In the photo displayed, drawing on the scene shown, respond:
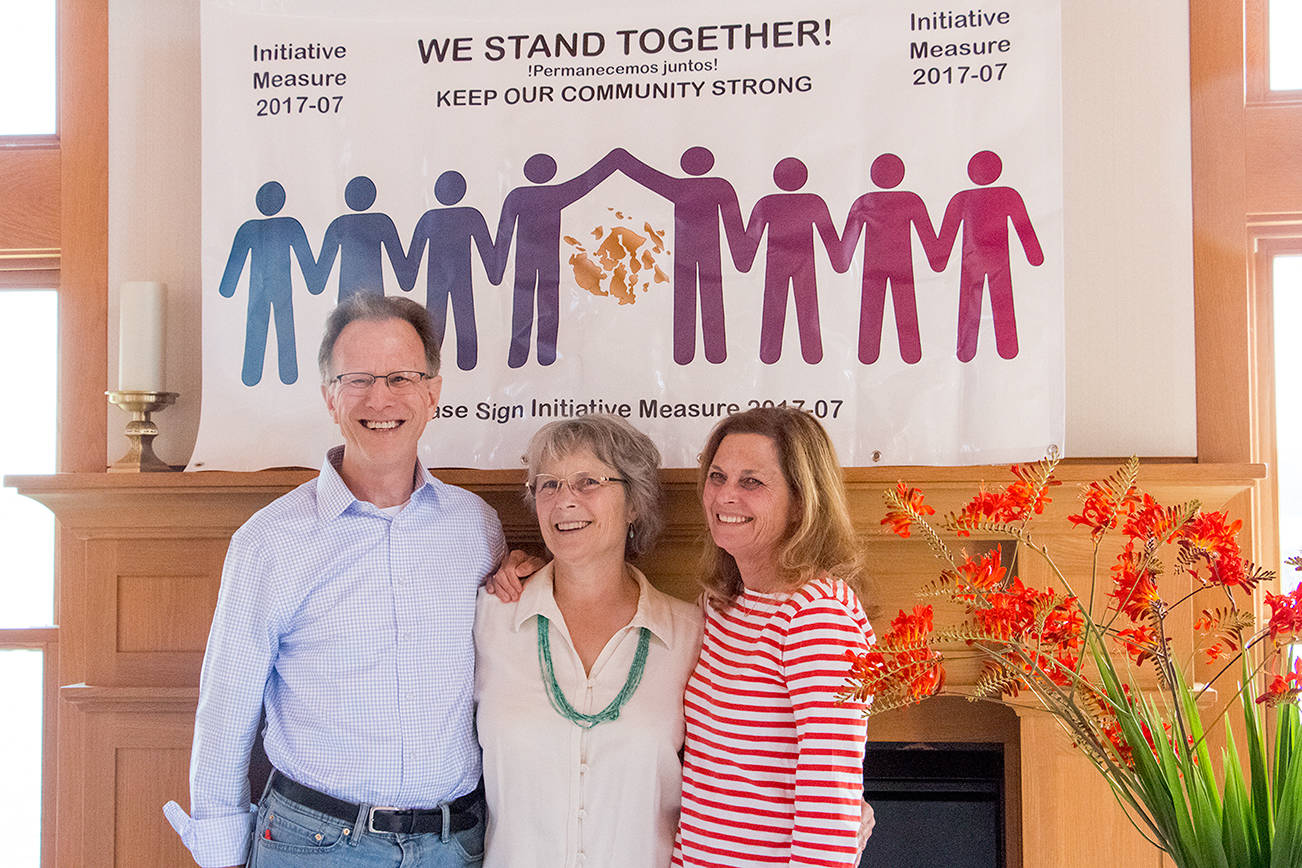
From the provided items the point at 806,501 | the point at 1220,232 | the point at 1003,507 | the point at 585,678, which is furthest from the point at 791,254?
the point at 1003,507

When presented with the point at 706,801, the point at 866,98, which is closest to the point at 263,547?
the point at 706,801

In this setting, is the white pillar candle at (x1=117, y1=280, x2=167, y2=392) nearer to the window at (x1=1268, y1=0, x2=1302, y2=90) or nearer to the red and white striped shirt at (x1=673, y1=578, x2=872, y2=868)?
the red and white striped shirt at (x1=673, y1=578, x2=872, y2=868)

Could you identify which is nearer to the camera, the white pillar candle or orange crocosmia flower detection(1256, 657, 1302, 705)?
orange crocosmia flower detection(1256, 657, 1302, 705)

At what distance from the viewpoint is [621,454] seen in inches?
73.3

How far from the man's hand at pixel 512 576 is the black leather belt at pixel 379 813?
0.36 meters

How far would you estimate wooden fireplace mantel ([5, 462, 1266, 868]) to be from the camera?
214 centimetres

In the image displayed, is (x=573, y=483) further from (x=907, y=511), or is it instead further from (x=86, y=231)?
(x=86, y=231)

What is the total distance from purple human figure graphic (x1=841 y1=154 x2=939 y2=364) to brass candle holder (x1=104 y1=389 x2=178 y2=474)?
5.01 feet

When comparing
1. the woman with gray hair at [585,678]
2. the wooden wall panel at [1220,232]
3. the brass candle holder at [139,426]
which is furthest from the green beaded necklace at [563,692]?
the wooden wall panel at [1220,232]

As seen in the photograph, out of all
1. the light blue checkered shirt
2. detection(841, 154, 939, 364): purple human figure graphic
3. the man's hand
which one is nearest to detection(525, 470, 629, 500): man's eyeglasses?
the man's hand

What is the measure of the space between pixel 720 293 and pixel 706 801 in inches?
41.5

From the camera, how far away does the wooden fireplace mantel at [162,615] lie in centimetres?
214

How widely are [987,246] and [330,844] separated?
1.68 m

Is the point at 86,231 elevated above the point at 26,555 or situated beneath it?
elevated above
